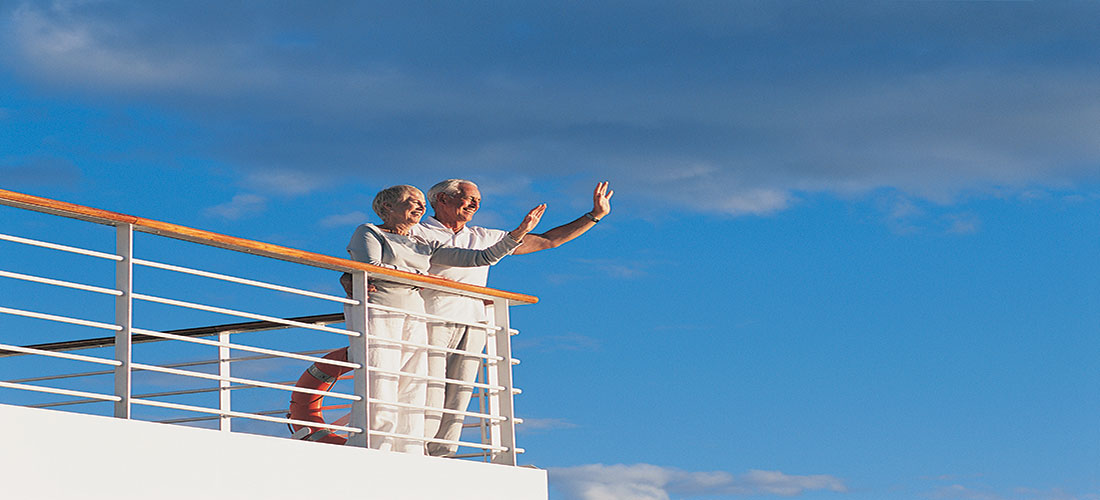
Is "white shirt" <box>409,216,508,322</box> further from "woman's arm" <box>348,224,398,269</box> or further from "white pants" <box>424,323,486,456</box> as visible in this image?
"woman's arm" <box>348,224,398,269</box>

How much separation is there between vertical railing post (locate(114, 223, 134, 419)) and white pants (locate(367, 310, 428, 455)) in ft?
5.28

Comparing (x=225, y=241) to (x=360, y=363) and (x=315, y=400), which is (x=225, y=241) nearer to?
(x=360, y=363)

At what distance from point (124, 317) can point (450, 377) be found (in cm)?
247

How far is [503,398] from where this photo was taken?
8.25 metres

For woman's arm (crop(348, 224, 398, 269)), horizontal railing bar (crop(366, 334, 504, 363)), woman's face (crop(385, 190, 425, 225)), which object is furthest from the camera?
woman's face (crop(385, 190, 425, 225))

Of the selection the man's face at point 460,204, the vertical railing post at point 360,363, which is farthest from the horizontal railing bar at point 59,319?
the man's face at point 460,204

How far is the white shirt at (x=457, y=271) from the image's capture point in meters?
7.90

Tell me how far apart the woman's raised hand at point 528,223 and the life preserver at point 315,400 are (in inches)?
51.9

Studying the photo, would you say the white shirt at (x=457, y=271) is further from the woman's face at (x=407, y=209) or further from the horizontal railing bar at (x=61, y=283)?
the horizontal railing bar at (x=61, y=283)

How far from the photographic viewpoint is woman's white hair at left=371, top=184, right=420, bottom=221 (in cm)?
771

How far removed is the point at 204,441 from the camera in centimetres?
625

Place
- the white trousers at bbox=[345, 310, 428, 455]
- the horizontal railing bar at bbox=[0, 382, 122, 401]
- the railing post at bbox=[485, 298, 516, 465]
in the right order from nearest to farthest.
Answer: the horizontal railing bar at bbox=[0, 382, 122, 401] < the white trousers at bbox=[345, 310, 428, 455] < the railing post at bbox=[485, 298, 516, 465]

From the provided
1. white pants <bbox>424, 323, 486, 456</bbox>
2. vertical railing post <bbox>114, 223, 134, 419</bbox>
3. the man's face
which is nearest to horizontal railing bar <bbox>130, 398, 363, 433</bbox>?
vertical railing post <bbox>114, 223, 134, 419</bbox>

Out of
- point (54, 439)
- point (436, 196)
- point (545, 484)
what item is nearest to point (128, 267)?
point (54, 439)
